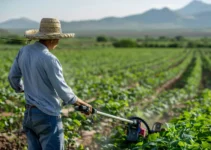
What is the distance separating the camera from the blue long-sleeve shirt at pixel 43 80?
359 cm

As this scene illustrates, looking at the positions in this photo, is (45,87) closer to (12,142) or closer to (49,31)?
(49,31)

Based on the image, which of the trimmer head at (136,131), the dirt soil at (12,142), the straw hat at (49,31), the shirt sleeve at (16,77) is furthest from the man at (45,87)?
the dirt soil at (12,142)

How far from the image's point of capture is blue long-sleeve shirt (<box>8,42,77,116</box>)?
359cm

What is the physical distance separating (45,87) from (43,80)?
0.23ft

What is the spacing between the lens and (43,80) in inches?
145

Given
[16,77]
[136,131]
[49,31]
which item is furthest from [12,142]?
[49,31]

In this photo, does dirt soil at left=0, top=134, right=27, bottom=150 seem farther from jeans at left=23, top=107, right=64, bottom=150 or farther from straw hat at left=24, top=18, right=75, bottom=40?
straw hat at left=24, top=18, right=75, bottom=40

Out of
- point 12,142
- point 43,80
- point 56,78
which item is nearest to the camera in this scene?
point 56,78

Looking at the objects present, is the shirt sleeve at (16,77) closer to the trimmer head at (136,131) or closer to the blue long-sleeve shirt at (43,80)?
the blue long-sleeve shirt at (43,80)

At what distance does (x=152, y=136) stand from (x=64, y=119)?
165 cm

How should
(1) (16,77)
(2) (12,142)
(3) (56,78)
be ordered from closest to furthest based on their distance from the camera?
(3) (56,78) → (1) (16,77) → (2) (12,142)

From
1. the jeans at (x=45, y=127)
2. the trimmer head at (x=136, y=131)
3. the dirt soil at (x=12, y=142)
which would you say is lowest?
the dirt soil at (x=12, y=142)

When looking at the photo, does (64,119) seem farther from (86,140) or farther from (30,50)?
(30,50)

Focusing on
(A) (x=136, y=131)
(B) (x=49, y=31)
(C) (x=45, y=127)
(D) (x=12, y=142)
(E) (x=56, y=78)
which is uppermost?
(B) (x=49, y=31)
